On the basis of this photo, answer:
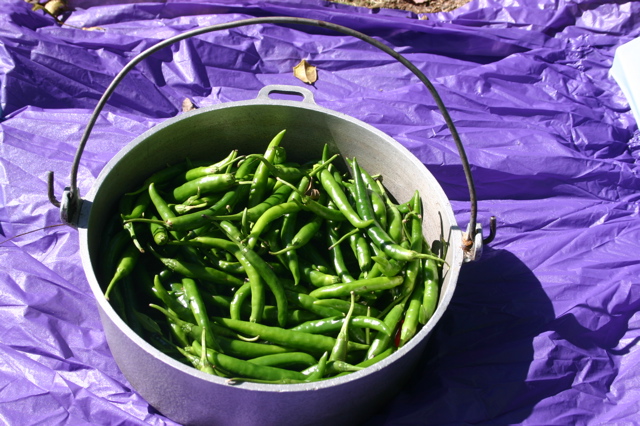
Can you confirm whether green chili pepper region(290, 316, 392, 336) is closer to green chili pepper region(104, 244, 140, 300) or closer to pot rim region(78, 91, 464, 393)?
pot rim region(78, 91, 464, 393)

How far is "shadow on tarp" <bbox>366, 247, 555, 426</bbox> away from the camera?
2.45 metres

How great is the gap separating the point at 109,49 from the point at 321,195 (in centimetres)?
177

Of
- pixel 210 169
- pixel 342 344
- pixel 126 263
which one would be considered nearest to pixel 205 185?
pixel 210 169

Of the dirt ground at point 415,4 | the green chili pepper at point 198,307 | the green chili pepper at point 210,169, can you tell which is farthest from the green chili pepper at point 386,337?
the dirt ground at point 415,4

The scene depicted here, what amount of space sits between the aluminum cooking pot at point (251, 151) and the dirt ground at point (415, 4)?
2.38 metres

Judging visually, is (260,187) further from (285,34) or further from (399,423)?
(285,34)

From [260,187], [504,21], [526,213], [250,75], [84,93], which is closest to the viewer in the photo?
[260,187]

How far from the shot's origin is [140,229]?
8.09ft

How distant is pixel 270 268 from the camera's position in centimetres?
230

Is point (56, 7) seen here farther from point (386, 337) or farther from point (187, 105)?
point (386, 337)

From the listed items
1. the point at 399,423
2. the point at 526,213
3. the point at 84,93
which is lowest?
the point at 399,423

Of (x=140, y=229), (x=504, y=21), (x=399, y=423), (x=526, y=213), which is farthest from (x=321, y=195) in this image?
(x=504, y=21)

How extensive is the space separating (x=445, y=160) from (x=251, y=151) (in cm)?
108

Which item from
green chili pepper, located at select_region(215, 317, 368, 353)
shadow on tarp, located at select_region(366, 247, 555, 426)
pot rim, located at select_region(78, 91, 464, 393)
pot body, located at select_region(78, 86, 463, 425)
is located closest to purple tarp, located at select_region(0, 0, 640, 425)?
shadow on tarp, located at select_region(366, 247, 555, 426)
